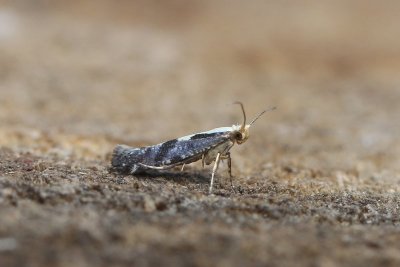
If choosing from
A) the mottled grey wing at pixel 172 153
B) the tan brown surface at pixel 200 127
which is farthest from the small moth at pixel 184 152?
the tan brown surface at pixel 200 127

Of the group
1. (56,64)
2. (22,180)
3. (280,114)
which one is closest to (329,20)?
(280,114)

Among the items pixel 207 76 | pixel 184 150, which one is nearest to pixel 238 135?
pixel 184 150

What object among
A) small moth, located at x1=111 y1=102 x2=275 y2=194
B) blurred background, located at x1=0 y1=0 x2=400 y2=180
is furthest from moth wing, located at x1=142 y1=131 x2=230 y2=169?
blurred background, located at x1=0 y1=0 x2=400 y2=180

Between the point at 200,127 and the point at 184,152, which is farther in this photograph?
the point at 200,127

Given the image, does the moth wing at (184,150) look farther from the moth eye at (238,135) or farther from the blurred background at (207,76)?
the blurred background at (207,76)

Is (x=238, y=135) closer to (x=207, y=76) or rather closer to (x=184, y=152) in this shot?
(x=184, y=152)

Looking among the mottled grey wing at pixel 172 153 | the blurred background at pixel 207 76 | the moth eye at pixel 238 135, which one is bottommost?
the mottled grey wing at pixel 172 153

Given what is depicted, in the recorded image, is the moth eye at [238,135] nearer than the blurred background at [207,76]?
Yes
